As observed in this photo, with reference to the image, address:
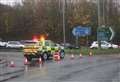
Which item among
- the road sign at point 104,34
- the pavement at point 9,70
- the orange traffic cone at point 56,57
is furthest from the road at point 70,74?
the road sign at point 104,34

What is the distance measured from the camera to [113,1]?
102 m

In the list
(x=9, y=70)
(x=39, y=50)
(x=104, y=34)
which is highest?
(x=104, y=34)

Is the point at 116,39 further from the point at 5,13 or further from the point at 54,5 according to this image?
the point at 5,13

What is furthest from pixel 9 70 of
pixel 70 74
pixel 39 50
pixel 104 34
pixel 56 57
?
pixel 104 34

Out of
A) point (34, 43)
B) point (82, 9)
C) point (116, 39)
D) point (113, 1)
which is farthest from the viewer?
point (113, 1)

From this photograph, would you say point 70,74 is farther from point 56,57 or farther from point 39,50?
point 56,57

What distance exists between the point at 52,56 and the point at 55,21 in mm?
46623

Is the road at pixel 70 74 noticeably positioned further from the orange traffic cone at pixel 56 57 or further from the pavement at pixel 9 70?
the orange traffic cone at pixel 56 57

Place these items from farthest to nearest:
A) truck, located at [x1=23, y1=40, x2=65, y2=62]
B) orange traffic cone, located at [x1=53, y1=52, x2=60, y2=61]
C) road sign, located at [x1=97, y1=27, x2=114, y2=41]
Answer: road sign, located at [x1=97, y1=27, x2=114, y2=41]
orange traffic cone, located at [x1=53, y1=52, x2=60, y2=61]
truck, located at [x1=23, y1=40, x2=65, y2=62]

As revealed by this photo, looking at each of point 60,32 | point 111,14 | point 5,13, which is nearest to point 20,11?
point 5,13

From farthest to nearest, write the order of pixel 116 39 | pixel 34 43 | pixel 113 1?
pixel 113 1, pixel 116 39, pixel 34 43

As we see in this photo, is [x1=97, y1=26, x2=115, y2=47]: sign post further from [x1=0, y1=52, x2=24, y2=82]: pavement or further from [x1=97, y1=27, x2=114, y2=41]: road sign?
[x1=0, y1=52, x2=24, y2=82]: pavement

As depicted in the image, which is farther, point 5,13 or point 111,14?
point 111,14

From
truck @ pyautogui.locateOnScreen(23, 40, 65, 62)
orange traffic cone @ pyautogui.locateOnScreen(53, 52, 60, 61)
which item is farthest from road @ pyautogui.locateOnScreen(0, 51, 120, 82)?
orange traffic cone @ pyautogui.locateOnScreen(53, 52, 60, 61)
